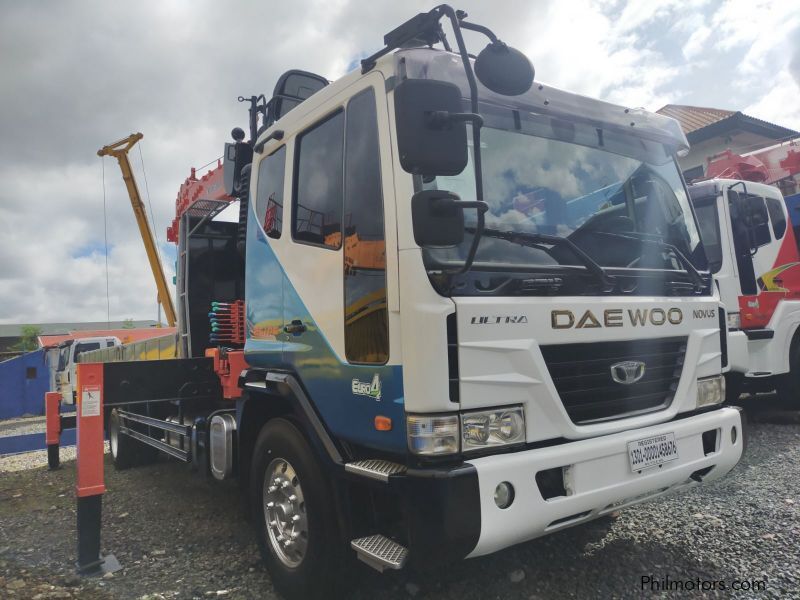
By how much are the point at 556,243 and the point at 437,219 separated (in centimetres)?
76

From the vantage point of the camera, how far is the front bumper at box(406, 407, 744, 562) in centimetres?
214

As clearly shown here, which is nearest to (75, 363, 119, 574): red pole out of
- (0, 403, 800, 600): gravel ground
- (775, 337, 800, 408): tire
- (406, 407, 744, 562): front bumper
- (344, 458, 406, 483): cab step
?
(0, 403, 800, 600): gravel ground

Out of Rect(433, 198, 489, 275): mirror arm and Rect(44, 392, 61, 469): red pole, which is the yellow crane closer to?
Rect(44, 392, 61, 469): red pole

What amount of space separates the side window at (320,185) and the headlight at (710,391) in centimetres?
206

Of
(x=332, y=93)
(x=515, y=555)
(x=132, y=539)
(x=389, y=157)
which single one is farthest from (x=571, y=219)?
(x=132, y=539)

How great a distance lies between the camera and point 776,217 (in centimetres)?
688

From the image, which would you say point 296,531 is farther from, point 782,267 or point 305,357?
point 782,267

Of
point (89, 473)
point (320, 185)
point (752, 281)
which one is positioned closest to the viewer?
point (320, 185)

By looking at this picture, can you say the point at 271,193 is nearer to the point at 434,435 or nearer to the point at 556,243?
the point at 556,243

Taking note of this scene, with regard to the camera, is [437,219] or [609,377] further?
[609,377]

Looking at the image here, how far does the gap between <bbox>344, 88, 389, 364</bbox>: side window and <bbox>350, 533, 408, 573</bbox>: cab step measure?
740 millimetres

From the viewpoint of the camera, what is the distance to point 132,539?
4102 mm

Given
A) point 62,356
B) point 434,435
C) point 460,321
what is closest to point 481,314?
point 460,321

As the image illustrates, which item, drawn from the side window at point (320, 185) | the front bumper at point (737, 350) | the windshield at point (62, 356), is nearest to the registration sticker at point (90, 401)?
the side window at point (320, 185)
